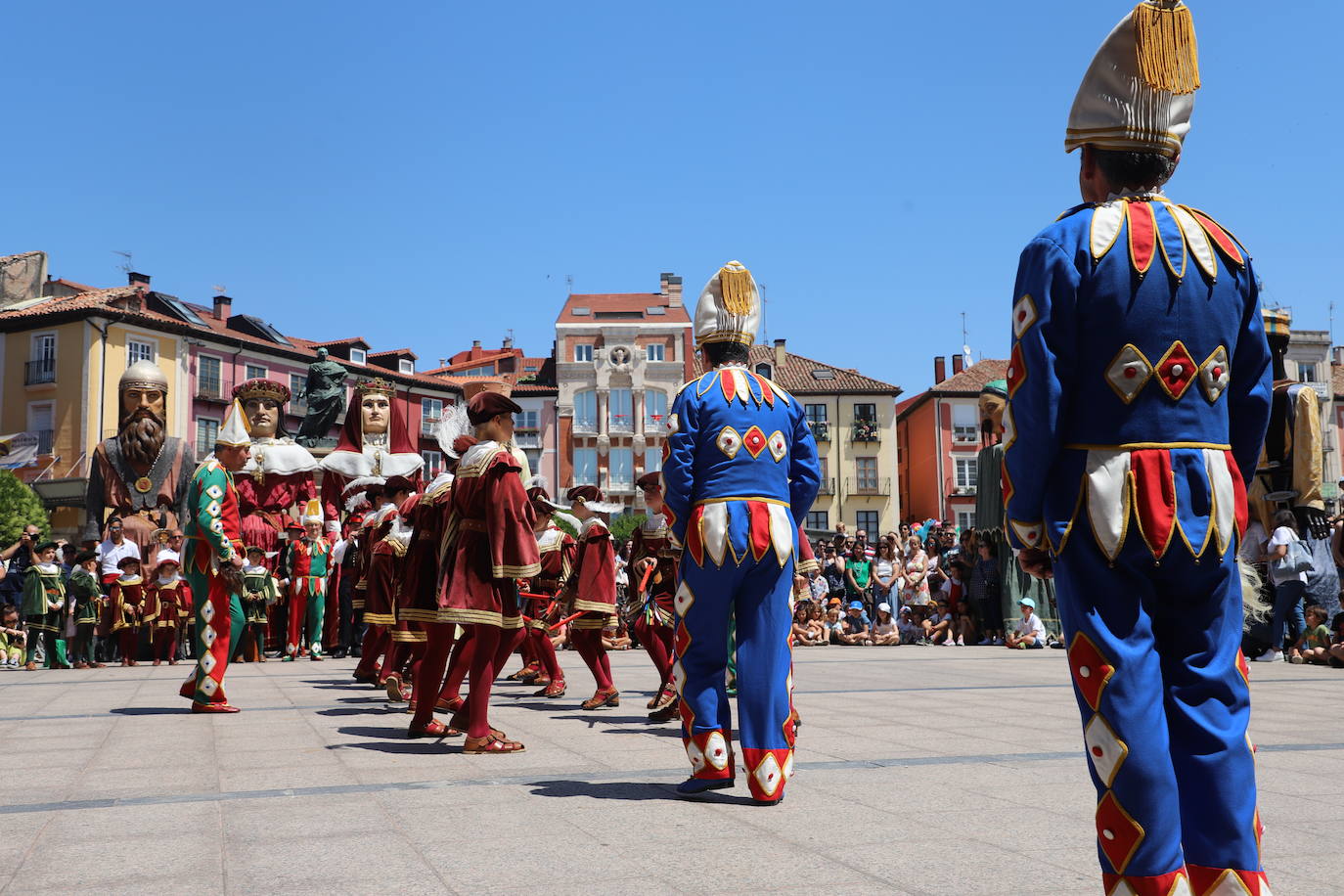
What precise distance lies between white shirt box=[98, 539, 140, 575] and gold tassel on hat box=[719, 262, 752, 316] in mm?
11625

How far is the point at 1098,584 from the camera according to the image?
10.5 feet

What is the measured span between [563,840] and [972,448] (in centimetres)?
7301

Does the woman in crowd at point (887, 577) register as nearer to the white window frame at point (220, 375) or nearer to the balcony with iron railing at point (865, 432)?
the white window frame at point (220, 375)

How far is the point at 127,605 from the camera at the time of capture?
51.3ft

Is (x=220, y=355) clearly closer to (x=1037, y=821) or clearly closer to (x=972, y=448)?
(x=972, y=448)

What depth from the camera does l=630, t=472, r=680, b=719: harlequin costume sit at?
8906 millimetres

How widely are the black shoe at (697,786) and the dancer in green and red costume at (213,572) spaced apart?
474cm


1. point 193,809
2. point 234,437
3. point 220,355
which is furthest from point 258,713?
point 220,355

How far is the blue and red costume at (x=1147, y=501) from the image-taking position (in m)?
3.08

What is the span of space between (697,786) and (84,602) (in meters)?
12.4

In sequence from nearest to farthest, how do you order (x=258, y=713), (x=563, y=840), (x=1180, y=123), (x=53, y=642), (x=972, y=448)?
(x=1180, y=123), (x=563, y=840), (x=258, y=713), (x=53, y=642), (x=972, y=448)

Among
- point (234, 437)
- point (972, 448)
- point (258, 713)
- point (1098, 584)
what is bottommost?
point (258, 713)

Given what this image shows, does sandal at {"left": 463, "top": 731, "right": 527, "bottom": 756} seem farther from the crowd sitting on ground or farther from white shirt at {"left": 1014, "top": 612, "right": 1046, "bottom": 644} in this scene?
white shirt at {"left": 1014, "top": 612, "right": 1046, "bottom": 644}

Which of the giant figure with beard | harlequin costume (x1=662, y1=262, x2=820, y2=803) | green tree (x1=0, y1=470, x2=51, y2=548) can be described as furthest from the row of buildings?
harlequin costume (x1=662, y1=262, x2=820, y2=803)
